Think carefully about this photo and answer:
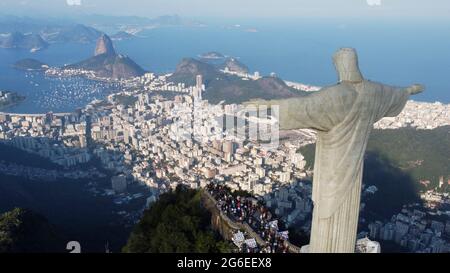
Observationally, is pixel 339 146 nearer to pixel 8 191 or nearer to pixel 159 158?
A: pixel 8 191

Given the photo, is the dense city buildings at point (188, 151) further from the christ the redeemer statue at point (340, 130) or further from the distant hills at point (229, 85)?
the christ the redeemer statue at point (340, 130)

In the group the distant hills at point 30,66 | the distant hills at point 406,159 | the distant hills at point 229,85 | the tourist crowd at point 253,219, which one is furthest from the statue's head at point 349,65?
the distant hills at point 30,66

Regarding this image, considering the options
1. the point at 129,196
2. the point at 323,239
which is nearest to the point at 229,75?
the point at 129,196

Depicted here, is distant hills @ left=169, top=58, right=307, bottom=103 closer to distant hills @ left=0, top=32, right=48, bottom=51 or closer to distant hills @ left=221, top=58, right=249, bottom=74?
distant hills @ left=221, top=58, right=249, bottom=74

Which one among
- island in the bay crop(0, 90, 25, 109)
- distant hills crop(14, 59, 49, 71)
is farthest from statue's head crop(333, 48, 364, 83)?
distant hills crop(14, 59, 49, 71)

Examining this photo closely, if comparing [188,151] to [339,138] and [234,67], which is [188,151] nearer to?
[339,138]

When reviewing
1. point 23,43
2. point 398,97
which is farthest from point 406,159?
point 23,43
